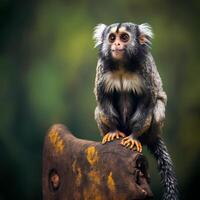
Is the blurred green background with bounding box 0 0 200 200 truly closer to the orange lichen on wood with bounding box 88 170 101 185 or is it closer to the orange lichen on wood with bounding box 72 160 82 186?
the orange lichen on wood with bounding box 72 160 82 186

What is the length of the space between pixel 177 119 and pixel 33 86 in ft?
6.09

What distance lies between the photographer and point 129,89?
4.11m

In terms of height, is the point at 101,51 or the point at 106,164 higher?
the point at 101,51

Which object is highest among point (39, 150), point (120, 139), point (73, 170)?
point (120, 139)

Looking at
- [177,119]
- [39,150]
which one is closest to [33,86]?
[39,150]

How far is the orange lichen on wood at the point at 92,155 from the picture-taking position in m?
3.80

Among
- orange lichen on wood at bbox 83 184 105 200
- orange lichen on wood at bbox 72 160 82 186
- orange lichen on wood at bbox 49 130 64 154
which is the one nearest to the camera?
orange lichen on wood at bbox 83 184 105 200

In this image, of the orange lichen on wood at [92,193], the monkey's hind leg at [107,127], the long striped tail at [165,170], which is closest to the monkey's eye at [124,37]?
the monkey's hind leg at [107,127]

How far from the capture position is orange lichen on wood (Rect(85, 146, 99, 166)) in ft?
12.5

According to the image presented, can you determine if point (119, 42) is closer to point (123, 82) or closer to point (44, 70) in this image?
point (123, 82)

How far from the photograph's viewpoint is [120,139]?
388 centimetres

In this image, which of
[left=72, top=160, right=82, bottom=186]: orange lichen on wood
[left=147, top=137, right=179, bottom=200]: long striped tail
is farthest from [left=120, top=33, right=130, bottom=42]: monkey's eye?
[left=72, top=160, right=82, bottom=186]: orange lichen on wood

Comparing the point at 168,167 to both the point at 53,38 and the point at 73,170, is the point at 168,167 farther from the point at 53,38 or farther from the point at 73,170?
the point at 53,38

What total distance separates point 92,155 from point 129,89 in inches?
27.0
